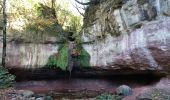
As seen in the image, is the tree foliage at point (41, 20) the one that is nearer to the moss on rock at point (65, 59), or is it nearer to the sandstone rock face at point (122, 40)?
the sandstone rock face at point (122, 40)

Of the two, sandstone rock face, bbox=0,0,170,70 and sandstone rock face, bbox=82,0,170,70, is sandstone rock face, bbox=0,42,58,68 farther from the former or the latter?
sandstone rock face, bbox=82,0,170,70

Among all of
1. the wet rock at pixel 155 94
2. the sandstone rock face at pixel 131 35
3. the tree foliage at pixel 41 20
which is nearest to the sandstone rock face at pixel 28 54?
the tree foliage at pixel 41 20

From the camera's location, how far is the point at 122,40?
15156 mm

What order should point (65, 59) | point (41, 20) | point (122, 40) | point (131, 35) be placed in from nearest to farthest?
point (131, 35), point (122, 40), point (41, 20), point (65, 59)

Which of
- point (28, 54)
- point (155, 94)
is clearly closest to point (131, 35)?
point (155, 94)

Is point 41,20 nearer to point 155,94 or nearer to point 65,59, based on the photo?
point 65,59

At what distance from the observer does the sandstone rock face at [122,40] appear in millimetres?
13047

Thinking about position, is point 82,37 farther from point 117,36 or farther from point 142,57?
point 142,57

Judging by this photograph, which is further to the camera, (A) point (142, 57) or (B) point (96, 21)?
(B) point (96, 21)

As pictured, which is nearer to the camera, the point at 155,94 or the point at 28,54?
the point at 155,94

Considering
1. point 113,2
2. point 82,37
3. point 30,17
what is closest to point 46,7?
point 30,17

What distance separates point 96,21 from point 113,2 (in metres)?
1.84

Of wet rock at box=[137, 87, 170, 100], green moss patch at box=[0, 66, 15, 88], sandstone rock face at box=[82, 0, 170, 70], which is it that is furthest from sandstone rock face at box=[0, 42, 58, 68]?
wet rock at box=[137, 87, 170, 100]

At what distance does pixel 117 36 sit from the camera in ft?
51.3
